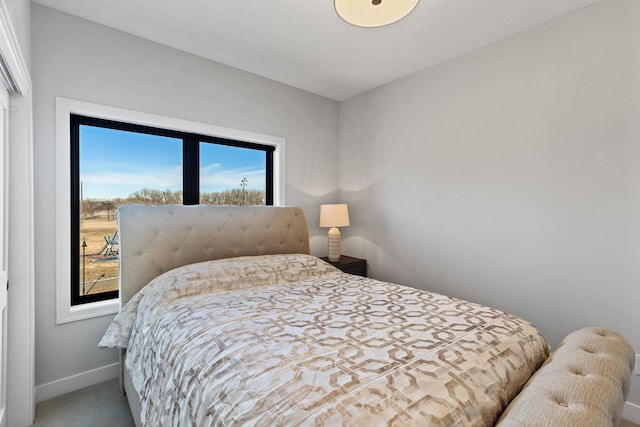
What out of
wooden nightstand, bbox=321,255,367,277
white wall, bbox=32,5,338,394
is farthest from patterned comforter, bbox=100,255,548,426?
wooden nightstand, bbox=321,255,367,277

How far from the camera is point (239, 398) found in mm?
859

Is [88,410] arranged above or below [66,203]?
below

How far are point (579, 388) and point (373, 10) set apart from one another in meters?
1.77

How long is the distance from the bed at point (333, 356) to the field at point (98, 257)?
1.24ft

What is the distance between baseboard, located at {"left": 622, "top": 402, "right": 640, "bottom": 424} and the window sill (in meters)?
3.46

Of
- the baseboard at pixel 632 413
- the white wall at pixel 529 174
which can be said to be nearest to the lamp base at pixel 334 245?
the white wall at pixel 529 174

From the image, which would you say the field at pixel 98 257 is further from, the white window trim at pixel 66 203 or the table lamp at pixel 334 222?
the table lamp at pixel 334 222

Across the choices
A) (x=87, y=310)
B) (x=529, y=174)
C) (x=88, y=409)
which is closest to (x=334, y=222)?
(x=529, y=174)

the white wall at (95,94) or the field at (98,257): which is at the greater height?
the white wall at (95,94)

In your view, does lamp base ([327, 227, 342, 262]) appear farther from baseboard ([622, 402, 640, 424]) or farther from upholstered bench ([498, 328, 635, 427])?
baseboard ([622, 402, 640, 424])

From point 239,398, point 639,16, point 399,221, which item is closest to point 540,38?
point 639,16

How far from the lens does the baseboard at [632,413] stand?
1.80 metres

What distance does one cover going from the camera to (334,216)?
125 inches

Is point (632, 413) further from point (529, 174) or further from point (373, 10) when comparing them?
point (373, 10)
